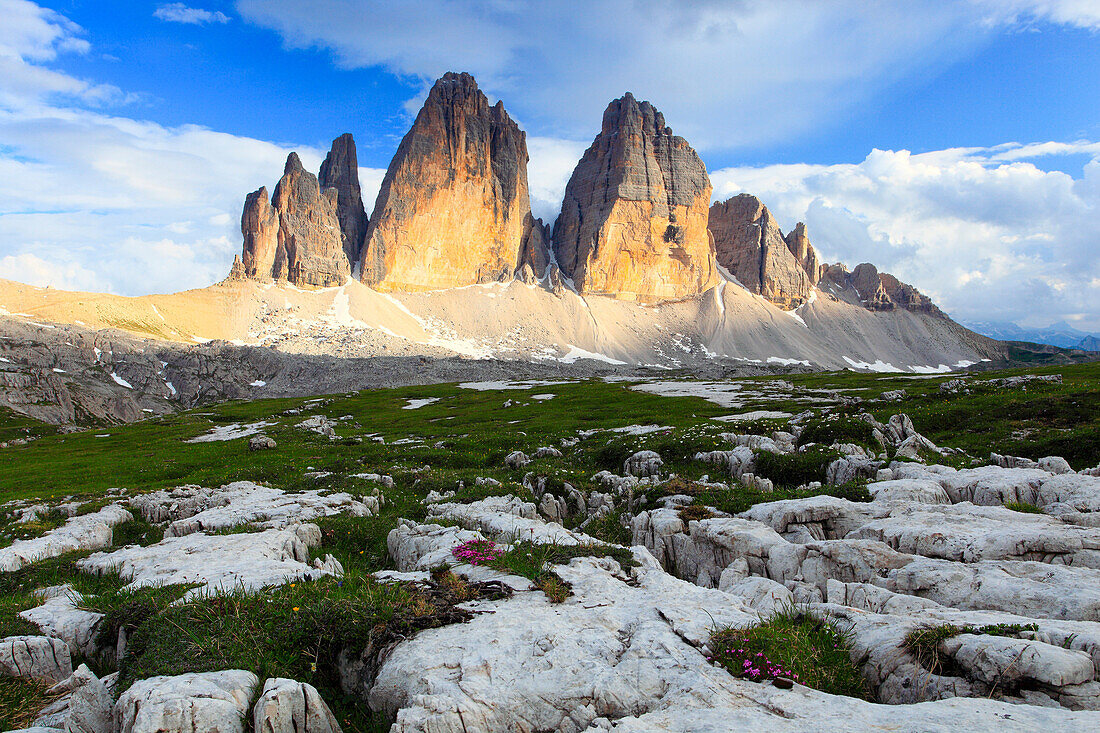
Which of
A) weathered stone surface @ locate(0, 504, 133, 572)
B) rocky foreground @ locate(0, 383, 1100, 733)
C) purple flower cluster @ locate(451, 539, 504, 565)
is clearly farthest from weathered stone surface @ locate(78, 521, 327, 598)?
purple flower cluster @ locate(451, 539, 504, 565)

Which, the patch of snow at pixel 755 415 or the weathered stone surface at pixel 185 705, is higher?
the weathered stone surface at pixel 185 705

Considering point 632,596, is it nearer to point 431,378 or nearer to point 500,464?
point 500,464

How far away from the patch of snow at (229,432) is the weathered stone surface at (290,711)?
58.2 meters

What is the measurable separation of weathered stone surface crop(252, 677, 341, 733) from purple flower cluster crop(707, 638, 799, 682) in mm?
5381

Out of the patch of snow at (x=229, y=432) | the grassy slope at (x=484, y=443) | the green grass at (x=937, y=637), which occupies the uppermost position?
the green grass at (x=937, y=637)

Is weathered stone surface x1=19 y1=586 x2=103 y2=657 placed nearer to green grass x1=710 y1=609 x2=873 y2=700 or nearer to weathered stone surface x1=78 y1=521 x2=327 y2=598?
weathered stone surface x1=78 y1=521 x2=327 y2=598

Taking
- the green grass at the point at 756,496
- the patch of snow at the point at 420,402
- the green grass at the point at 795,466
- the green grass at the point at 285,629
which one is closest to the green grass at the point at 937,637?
the green grass at the point at 285,629

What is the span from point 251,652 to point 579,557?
6.88 m

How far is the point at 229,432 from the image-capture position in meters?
63.1

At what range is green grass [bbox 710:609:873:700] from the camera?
7.15 meters

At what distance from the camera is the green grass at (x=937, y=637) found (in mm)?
7176

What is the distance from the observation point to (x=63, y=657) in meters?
8.72

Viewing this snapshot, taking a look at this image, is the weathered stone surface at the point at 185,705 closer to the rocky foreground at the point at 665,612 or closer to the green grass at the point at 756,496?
the rocky foreground at the point at 665,612

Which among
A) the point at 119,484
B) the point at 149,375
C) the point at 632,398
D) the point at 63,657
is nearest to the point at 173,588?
the point at 63,657
